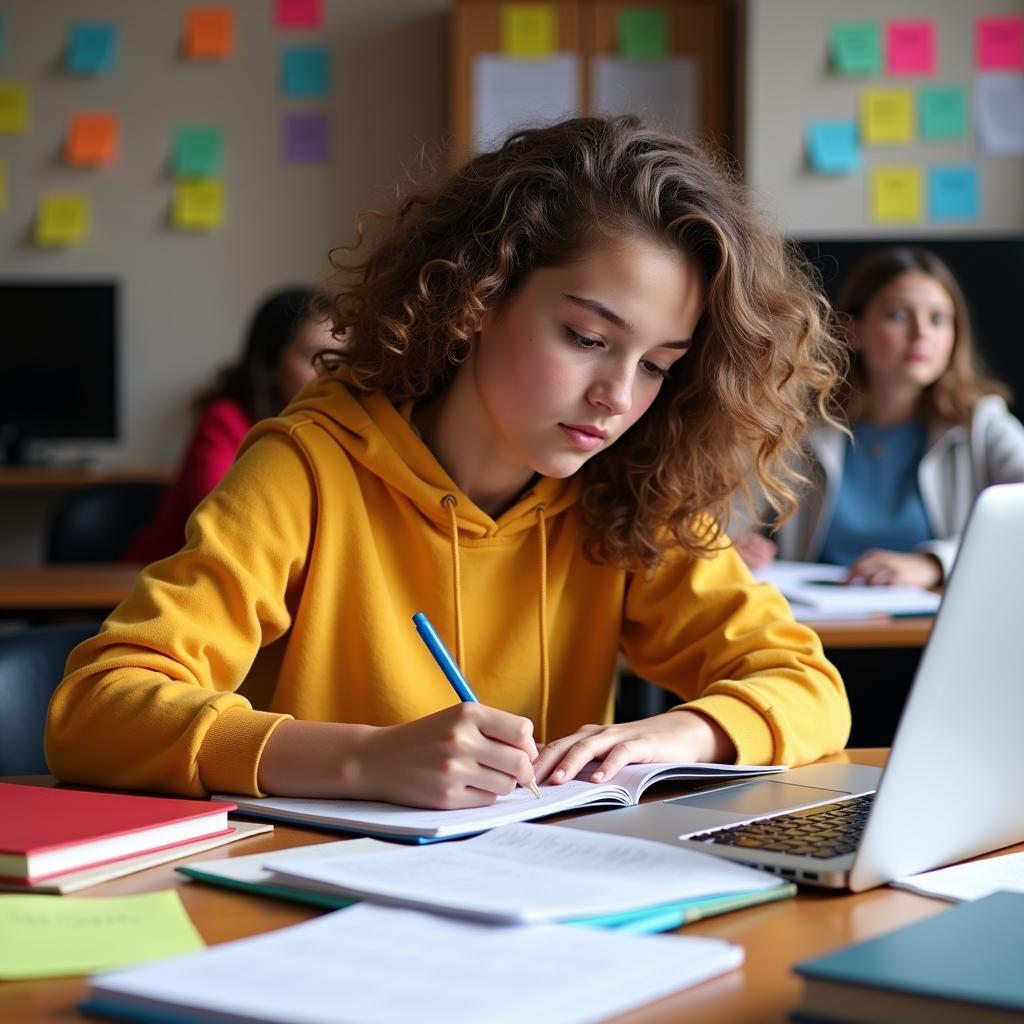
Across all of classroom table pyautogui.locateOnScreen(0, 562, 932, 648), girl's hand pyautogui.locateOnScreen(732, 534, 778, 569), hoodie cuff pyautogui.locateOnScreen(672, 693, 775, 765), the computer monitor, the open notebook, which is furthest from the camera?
the computer monitor

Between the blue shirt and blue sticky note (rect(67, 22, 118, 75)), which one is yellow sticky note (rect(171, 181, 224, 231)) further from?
the blue shirt

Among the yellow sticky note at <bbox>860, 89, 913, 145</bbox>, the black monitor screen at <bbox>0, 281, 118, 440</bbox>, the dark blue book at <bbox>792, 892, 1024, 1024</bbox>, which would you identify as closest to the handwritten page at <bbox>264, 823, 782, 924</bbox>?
the dark blue book at <bbox>792, 892, 1024, 1024</bbox>

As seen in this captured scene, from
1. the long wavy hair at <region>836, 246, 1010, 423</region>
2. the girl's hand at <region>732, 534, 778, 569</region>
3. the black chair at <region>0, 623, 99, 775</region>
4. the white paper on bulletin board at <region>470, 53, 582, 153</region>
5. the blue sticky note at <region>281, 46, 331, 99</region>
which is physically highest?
the blue sticky note at <region>281, 46, 331, 99</region>

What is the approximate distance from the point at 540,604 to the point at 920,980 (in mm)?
796

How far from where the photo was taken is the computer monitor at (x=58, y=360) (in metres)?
4.58

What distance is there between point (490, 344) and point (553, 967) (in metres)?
0.77

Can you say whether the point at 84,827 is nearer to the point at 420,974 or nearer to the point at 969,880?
the point at 420,974

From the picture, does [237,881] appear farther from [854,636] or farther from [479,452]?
[854,636]

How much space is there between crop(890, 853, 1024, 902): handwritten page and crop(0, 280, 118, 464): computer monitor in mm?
4082

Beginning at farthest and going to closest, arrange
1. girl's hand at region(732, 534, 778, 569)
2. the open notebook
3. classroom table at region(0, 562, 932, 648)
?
girl's hand at region(732, 534, 778, 569) < classroom table at region(0, 562, 932, 648) < the open notebook

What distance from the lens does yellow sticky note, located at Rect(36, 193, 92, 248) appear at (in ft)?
15.3

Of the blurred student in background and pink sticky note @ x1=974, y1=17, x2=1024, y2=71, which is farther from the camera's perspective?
pink sticky note @ x1=974, y1=17, x2=1024, y2=71

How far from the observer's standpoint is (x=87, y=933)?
69 centimetres

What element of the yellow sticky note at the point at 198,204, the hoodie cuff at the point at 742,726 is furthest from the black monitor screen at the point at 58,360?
the hoodie cuff at the point at 742,726
